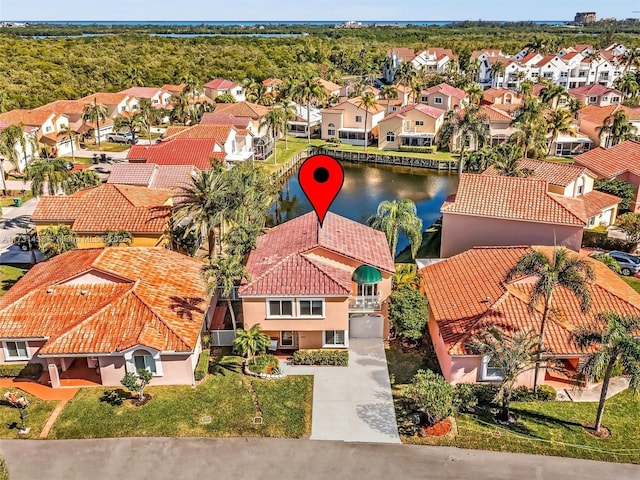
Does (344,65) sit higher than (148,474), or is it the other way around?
(344,65)

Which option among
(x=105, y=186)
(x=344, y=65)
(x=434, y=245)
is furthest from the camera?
(x=344, y=65)

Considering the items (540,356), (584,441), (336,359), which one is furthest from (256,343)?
(584,441)

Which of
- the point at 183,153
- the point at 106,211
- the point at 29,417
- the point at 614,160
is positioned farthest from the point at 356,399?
the point at 614,160

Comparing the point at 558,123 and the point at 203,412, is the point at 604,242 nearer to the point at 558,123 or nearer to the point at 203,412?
the point at 558,123

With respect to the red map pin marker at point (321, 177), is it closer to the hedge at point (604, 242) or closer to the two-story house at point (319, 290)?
the two-story house at point (319, 290)

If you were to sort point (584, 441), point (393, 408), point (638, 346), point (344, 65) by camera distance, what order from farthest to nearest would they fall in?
1. point (344, 65)
2. point (393, 408)
3. point (584, 441)
4. point (638, 346)

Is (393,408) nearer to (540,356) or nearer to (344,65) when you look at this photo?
(540,356)

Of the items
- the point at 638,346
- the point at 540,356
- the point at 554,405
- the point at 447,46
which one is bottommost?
the point at 554,405
